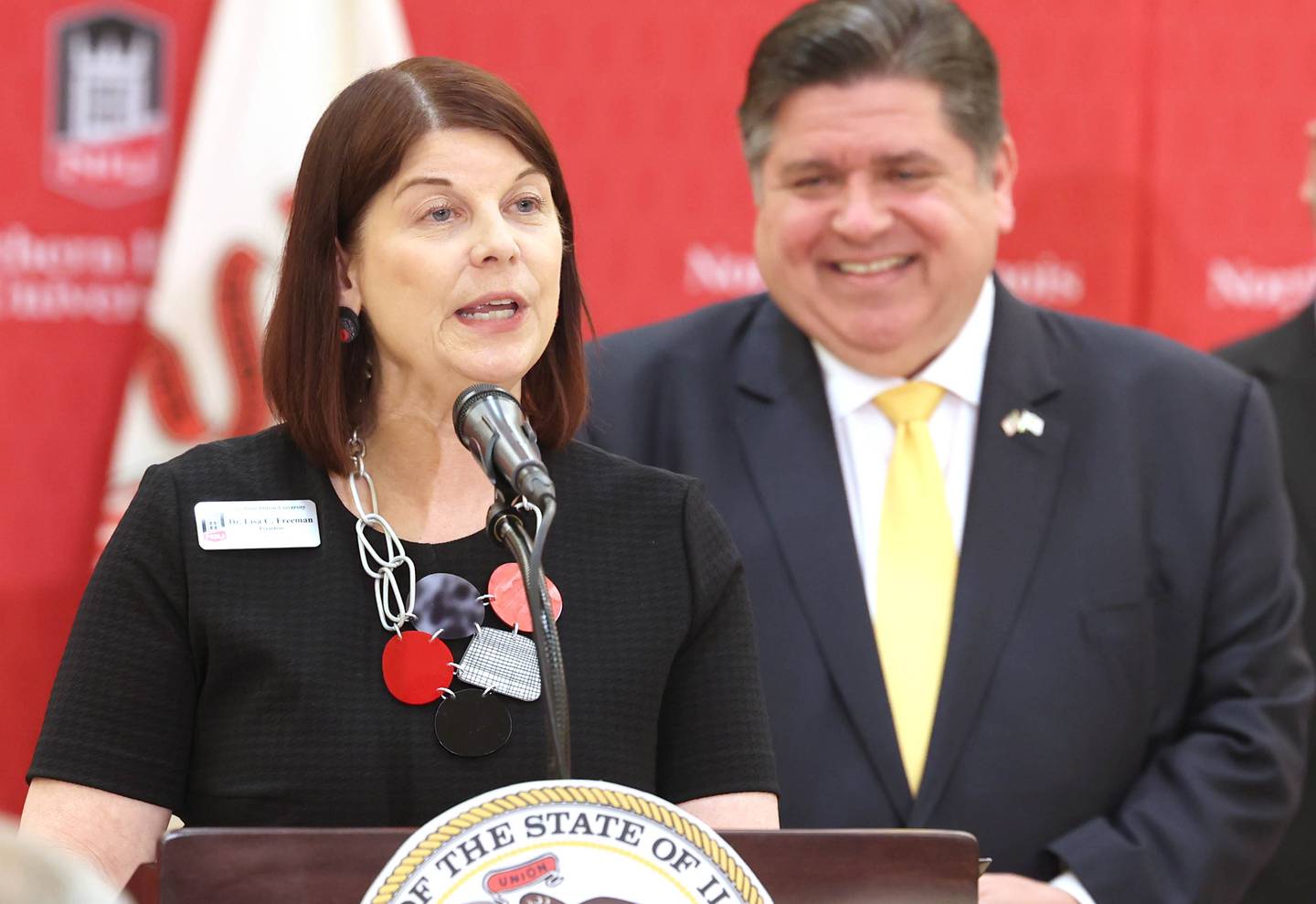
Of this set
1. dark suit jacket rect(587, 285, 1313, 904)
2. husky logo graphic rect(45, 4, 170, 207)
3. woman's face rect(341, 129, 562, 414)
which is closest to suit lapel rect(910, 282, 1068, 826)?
dark suit jacket rect(587, 285, 1313, 904)

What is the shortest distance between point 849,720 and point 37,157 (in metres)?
1.95

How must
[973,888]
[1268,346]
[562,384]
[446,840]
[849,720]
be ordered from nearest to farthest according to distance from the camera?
[446,840]
[973,888]
[562,384]
[849,720]
[1268,346]

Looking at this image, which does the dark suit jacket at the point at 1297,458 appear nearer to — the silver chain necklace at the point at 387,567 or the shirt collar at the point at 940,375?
the shirt collar at the point at 940,375

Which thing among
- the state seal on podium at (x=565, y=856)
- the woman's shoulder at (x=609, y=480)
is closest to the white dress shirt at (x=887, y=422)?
the woman's shoulder at (x=609, y=480)

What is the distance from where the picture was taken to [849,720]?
7.79ft

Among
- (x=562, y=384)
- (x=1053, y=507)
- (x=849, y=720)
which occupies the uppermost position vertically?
(x=562, y=384)

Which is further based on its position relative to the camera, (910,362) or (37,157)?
(37,157)

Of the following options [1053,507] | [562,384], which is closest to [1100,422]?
[1053,507]

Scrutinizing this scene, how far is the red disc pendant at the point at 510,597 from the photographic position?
1.64 m

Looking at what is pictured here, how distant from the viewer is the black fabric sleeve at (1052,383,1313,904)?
7.75ft

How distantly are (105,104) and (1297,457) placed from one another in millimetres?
2335

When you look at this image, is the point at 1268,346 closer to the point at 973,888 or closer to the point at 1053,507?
the point at 1053,507

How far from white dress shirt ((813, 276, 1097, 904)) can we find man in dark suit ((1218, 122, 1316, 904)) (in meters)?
0.82

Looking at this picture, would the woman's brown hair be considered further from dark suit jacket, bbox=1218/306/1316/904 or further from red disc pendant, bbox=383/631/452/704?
dark suit jacket, bbox=1218/306/1316/904
